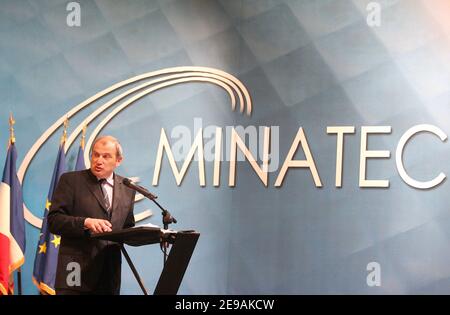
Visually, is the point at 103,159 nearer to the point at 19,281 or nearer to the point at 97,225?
the point at 97,225

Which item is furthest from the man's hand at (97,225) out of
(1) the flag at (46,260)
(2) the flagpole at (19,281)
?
(2) the flagpole at (19,281)

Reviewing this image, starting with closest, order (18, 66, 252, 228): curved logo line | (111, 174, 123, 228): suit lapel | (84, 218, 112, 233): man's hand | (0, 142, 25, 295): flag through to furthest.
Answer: (84, 218, 112, 233): man's hand
(111, 174, 123, 228): suit lapel
(0, 142, 25, 295): flag
(18, 66, 252, 228): curved logo line

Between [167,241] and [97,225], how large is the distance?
45 cm

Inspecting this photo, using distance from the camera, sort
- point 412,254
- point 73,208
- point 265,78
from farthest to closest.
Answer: point 265,78, point 412,254, point 73,208

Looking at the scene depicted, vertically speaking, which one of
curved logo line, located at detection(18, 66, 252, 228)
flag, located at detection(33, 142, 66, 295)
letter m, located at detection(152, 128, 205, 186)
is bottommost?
flag, located at detection(33, 142, 66, 295)

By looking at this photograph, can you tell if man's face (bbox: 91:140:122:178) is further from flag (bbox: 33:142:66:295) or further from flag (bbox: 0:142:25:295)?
flag (bbox: 0:142:25:295)

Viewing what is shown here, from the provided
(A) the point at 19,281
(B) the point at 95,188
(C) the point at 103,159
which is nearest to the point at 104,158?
(C) the point at 103,159

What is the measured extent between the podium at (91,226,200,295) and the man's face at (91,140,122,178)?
0.68 metres

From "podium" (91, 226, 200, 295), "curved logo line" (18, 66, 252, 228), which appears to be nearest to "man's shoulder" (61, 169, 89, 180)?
"podium" (91, 226, 200, 295)

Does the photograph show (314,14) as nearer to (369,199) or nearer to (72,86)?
(369,199)

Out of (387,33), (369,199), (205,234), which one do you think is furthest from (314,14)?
(205,234)

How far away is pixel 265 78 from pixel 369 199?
1.51 meters

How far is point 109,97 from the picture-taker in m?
7.67

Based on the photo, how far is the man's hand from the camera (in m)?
4.79
